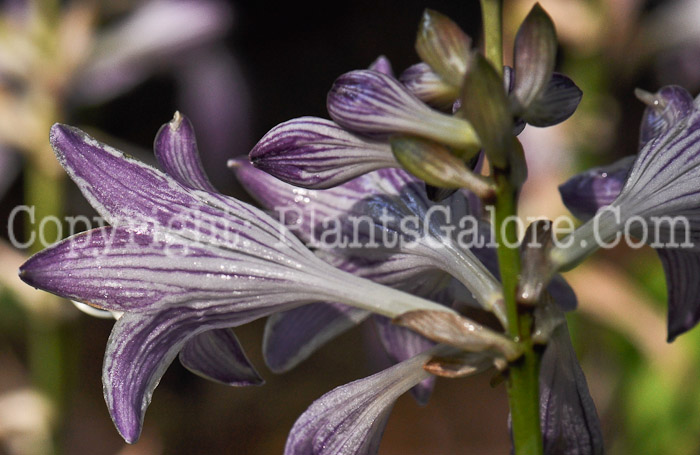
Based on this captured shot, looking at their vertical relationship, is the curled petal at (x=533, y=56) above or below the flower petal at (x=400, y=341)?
above

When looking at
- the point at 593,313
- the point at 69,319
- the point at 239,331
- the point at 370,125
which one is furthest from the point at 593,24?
the point at 239,331

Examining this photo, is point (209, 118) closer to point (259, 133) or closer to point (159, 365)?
point (259, 133)

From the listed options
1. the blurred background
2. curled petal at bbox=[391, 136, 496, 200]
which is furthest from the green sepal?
the blurred background

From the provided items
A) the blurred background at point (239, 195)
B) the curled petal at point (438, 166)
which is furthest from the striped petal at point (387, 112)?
the blurred background at point (239, 195)

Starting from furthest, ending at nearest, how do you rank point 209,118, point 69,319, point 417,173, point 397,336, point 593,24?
1. point 209,118
2. point 593,24
3. point 69,319
4. point 397,336
5. point 417,173

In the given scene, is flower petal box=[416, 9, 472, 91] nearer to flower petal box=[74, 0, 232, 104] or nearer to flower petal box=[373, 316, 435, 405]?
flower petal box=[373, 316, 435, 405]

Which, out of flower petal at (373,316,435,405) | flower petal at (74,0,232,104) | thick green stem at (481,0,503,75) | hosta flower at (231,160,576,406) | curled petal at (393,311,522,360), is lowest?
flower petal at (373,316,435,405)

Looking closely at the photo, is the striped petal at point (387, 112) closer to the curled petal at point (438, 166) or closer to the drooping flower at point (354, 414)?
the curled petal at point (438, 166)
